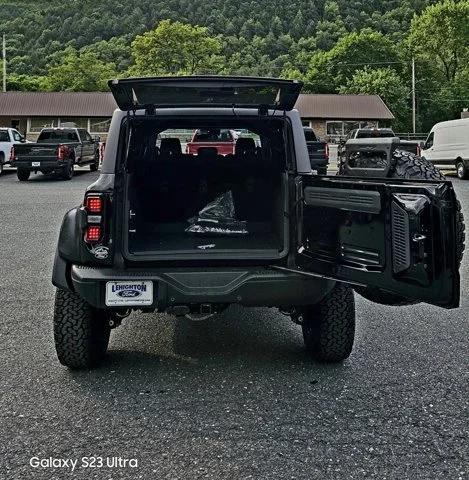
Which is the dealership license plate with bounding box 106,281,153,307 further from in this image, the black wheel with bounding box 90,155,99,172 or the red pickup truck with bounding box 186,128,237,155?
the black wheel with bounding box 90,155,99,172

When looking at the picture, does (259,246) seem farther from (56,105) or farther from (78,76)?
(78,76)

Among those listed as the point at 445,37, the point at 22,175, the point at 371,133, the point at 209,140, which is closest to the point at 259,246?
the point at 209,140

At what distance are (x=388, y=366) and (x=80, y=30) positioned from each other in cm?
13085

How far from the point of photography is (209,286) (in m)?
3.60

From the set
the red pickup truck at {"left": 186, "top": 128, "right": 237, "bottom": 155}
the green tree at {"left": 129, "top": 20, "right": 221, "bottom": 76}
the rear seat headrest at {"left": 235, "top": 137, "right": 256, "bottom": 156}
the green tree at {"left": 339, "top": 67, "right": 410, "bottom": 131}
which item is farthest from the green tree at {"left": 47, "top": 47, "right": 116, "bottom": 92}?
the rear seat headrest at {"left": 235, "top": 137, "right": 256, "bottom": 156}

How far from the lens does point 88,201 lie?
3600 mm

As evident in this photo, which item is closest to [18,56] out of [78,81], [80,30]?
[80,30]

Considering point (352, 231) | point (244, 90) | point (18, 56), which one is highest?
point (18, 56)

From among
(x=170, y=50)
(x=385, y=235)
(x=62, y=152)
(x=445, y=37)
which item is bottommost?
(x=62, y=152)

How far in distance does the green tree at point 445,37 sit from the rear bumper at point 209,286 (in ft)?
260

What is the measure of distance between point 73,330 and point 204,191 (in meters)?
1.67

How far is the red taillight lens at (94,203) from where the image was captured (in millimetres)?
3592

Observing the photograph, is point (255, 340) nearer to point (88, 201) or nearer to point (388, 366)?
point (388, 366)

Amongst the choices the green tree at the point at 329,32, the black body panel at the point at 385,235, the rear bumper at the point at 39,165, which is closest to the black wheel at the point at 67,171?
the rear bumper at the point at 39,165
